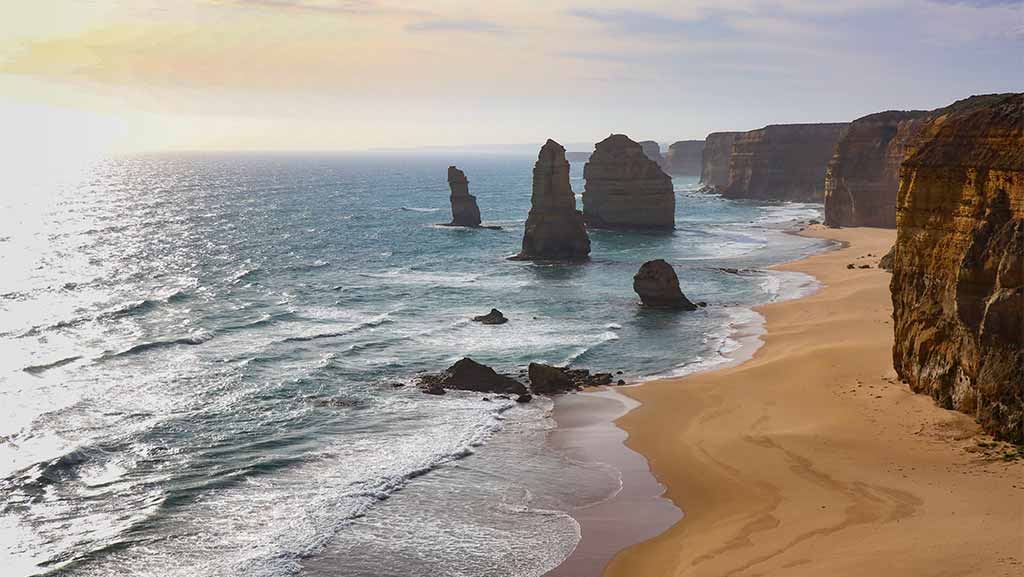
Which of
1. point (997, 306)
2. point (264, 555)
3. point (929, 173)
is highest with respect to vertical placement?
point (929, 173)

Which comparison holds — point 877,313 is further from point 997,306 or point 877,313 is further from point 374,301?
point 374,301

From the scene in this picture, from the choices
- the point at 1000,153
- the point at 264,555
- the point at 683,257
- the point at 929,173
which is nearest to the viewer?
the point at 264,555

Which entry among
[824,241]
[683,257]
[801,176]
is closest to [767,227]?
[824,241]

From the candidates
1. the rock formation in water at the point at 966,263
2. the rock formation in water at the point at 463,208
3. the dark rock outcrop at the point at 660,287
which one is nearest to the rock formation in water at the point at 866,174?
the rock formation in water at the point at 463,208

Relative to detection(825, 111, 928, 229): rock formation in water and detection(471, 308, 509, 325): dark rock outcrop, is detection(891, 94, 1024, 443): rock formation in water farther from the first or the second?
detection(825, 111, 928, 229): rock formation in water

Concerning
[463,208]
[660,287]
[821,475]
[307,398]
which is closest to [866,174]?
[463,208]

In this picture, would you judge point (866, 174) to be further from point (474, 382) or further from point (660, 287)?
point (474, 382)
